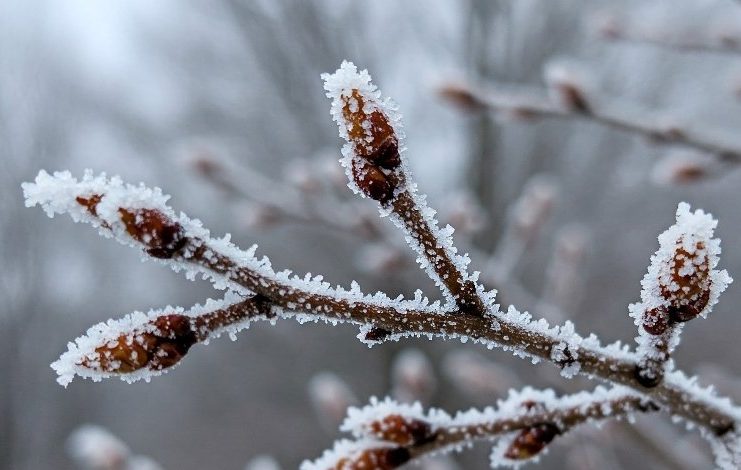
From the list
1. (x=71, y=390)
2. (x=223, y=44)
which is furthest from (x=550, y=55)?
(x=71, y=390)

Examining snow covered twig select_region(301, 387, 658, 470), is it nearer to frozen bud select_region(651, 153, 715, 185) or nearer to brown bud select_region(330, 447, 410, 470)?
brown bud select_region(330, 447, 410, 470)

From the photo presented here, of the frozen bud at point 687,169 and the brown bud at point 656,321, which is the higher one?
the frozen bud at point 687,169

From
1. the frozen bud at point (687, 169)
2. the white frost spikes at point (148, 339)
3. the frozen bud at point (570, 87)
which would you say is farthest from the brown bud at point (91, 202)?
the frozen bud at point (687, 169)

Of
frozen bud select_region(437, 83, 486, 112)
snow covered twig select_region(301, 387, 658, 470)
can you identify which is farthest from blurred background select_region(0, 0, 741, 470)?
snow covered twig select_region(301, 387, 658, 470)

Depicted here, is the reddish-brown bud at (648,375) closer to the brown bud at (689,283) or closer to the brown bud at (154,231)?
the brown bud at (689,283)

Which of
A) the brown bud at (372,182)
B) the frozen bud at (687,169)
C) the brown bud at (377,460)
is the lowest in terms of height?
the brown bud at (377,460)

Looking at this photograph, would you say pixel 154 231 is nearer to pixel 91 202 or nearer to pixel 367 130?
pixel 91 202
